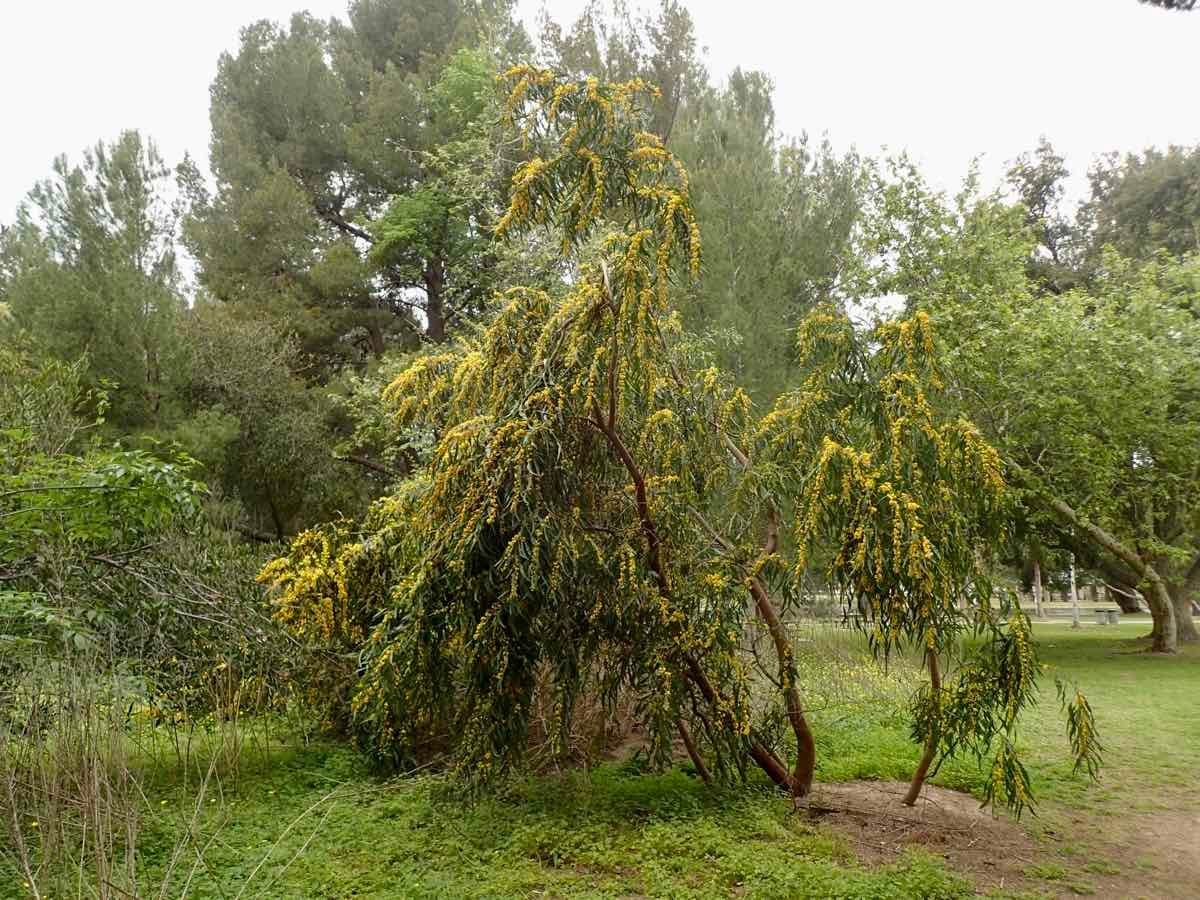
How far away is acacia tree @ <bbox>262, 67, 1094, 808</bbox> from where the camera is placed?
443 centimetres

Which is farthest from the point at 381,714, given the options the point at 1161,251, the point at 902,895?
the point at 1161,251

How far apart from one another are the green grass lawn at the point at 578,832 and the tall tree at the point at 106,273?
808cm

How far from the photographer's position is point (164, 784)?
222 inches

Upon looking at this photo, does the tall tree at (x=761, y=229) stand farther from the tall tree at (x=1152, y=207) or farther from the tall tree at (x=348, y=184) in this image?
the tall tree at (x=1152, y=207)

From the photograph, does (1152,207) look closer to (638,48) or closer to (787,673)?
(638,48)

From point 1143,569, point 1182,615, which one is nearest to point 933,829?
point 1143,569

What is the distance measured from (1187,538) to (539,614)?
14.5 meters

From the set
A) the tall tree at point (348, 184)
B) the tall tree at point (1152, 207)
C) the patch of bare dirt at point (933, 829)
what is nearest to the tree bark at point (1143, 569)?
the tall tree at point (1152, 207)

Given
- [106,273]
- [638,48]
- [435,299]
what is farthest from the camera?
[435,299]

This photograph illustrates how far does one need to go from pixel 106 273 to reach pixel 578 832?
11.0 metres

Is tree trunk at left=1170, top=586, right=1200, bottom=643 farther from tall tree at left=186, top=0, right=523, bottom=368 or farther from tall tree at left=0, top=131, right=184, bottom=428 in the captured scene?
tall tree at left=0, top=131, right=184, bottom=428

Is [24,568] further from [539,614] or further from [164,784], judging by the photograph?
[539,614]

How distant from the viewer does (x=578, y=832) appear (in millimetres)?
4820

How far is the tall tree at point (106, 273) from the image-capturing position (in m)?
11.6
